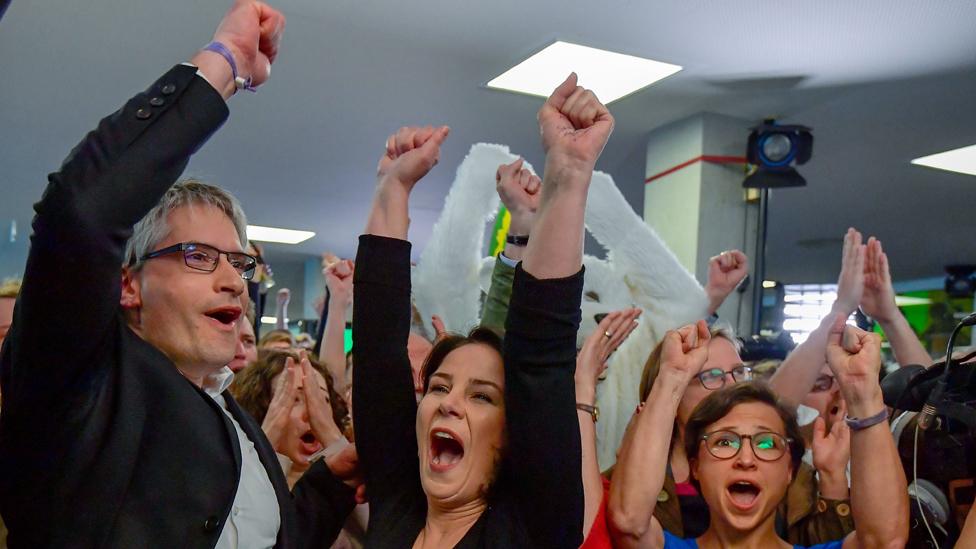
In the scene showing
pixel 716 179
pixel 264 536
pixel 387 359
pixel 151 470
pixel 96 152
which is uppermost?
pixel 716 179

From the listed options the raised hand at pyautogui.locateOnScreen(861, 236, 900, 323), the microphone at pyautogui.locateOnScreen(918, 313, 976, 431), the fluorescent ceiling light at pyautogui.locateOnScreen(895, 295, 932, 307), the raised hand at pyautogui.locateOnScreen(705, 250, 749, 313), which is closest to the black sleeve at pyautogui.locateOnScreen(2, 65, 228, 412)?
the microphone at pyautogui.locateOnScreen(918, 313, 976, 431)

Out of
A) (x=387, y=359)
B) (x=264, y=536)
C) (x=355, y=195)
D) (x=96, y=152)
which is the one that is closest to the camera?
(x=96, y=152)

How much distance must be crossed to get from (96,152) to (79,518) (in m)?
0.45

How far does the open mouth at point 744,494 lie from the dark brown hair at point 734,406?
0.35ft

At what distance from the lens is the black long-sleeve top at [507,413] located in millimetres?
1230

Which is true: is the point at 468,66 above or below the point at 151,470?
above

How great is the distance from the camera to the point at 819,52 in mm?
4281

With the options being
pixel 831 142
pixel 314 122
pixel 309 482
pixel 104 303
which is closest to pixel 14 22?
pixel 314 122

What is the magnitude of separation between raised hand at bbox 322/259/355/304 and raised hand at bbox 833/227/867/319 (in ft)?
4.98

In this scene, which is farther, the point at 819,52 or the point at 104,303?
the point at 819,52

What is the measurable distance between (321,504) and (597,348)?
1.85ft

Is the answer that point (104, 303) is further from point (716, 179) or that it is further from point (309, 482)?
point (716, 179)

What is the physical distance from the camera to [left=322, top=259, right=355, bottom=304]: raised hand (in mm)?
2920

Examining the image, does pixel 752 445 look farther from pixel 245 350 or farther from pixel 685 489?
pixel 245 350
